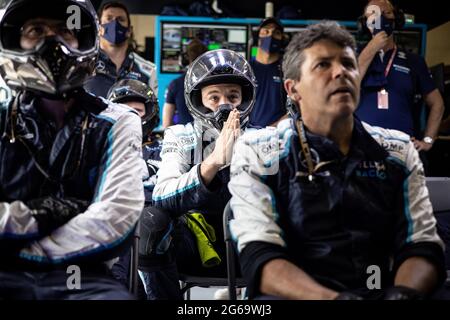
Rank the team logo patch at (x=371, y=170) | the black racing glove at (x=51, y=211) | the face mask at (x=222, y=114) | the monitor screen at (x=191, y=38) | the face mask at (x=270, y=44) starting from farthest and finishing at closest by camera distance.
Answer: the monitor screen at (x=191, y=38) < the face mask at (x=270, y=44) < the face mask at (x=222, y=114) < the team logo patch at (x=371, y=170) < the black racing glove at (x=51, y=211)

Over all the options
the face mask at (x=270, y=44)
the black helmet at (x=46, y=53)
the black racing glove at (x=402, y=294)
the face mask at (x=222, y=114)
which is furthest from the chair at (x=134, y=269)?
the face mask at (x=270, y=44)

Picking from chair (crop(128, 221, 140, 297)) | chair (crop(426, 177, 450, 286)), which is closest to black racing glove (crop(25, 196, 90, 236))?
chair (crop(128, 221, 140, 297))

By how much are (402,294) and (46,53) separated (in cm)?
135

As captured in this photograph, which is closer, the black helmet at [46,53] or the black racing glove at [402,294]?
the black racing glove at [402,294]

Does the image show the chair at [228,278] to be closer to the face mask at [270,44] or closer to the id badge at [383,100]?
the id badge at [383,100]

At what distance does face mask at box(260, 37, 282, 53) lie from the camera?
4.91m

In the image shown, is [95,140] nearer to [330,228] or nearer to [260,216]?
[260,216]

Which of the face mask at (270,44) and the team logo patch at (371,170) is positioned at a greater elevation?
the face mask at (270,44)

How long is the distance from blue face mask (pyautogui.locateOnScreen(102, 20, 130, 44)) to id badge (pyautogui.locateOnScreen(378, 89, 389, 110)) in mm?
1901

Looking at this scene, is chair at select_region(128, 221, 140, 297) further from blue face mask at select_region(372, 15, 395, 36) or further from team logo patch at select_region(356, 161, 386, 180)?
blue face mask at select_region(372, 15, 395, 36)

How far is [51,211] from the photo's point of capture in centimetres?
186

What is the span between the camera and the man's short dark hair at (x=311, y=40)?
2027 mm

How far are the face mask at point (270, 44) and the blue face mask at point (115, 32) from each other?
112 centimetres
